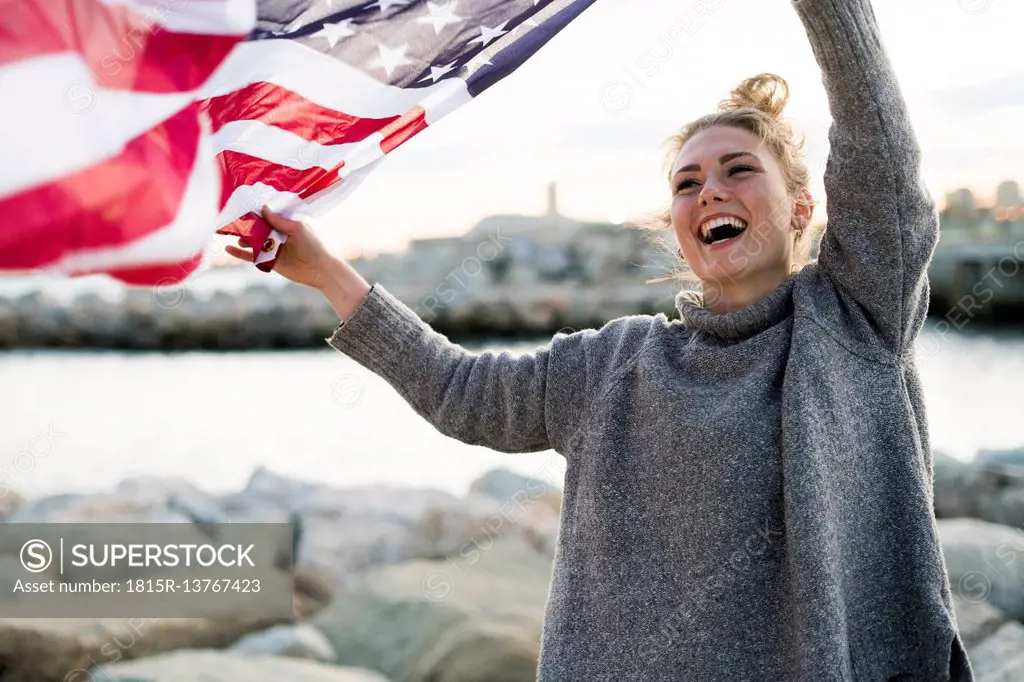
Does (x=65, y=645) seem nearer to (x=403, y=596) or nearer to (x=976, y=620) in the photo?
(x=403, y=596)

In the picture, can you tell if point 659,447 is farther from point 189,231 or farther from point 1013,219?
point 1013,219

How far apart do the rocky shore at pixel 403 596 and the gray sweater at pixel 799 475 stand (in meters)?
1.65

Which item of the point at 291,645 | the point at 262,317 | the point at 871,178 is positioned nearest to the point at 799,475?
the point at 871,178

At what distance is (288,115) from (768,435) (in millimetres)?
882

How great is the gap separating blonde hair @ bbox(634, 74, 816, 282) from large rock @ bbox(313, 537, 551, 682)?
1.78m

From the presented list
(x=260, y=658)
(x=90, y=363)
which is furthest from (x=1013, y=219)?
(x=90, y=363)

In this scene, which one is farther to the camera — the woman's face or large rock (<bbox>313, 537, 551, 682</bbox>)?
large rock (<bbox>313, 537, 551, 682</bbox>)

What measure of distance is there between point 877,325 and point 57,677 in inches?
109

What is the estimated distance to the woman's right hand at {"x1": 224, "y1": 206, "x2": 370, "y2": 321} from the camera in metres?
1.46

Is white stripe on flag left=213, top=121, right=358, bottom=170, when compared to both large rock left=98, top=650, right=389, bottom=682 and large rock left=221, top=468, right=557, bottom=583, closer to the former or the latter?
large rock left=98, top=650, right=389, bottom=682

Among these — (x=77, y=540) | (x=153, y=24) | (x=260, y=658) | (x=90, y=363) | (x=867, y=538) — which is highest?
(x=153, y=24)

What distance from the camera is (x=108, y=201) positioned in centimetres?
132

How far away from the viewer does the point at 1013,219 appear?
25.2 feet

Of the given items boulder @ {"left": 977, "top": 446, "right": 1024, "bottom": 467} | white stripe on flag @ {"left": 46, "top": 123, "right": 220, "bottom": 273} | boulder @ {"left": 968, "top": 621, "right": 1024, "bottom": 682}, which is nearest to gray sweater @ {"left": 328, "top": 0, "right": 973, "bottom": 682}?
white stripe on flag @ {"left": 46, "top": 123, "right": 220, "bottom": 273}
